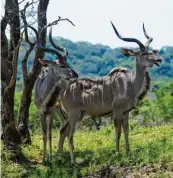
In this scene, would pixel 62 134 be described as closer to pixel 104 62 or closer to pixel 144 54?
pixel 144 54

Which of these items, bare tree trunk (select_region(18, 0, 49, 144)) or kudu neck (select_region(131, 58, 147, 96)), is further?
bare tree trunk (select_region(18, 0, 49, 144))

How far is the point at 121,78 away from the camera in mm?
7965

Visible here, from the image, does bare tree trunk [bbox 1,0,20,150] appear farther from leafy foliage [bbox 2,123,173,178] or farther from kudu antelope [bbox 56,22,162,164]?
kudu antelope [bbox 56,22,162,164]

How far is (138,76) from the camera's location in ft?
25.8

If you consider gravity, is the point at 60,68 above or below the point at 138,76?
above

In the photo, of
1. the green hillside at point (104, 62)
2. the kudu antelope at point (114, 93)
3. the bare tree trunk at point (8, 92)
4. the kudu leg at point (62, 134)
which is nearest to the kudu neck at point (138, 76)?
the kudu antelope at point (114, 93)

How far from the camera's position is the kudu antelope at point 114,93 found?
7.69m

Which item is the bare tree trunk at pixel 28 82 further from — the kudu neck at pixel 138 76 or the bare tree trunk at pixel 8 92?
the kudu neck at pixel 138 76

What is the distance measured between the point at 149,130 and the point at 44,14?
2.94 metres

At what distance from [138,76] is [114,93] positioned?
17.6 inches

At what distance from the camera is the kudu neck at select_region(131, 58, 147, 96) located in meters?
7.79

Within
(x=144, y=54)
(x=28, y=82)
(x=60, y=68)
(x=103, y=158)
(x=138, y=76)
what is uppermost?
(x=144, y=54)

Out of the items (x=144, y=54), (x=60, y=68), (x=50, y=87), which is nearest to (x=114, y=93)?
(x=144, y=54)

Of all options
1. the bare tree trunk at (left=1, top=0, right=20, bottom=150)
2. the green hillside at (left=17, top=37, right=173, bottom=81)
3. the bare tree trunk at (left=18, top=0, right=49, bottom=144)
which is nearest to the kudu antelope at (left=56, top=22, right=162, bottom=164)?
the bare tree trunk at (left=1, top=0, right=20, bottom=150)
